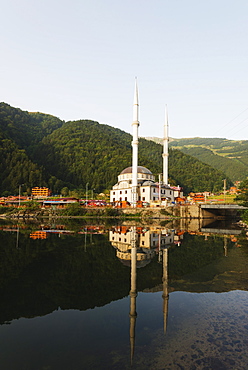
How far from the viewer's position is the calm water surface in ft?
22.1

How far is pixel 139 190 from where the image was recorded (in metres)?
92.1

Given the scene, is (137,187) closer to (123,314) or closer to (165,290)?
(165,290)

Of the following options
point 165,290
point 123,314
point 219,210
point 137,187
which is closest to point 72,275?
point 165,290

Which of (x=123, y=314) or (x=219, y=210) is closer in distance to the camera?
(x=123, y=314)

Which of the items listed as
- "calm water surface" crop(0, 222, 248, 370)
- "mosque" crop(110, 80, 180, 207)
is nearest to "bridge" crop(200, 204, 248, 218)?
"mosque" crop(110, 80, 180, 207)

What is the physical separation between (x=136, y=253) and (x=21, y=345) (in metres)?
14.8

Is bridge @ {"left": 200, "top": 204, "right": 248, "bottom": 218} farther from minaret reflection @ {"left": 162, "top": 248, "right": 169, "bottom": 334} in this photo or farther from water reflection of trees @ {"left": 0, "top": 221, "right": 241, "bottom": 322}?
minaret reflection @ {"left": 162, "top": 248, "right": 169, "bottom": 334}

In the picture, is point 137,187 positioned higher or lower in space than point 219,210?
higher

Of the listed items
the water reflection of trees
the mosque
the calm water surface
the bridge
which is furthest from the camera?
the mosque

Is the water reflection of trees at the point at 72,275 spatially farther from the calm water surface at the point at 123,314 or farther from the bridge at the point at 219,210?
the bridge at the point at 219,210

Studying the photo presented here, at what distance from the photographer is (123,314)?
9.70 m

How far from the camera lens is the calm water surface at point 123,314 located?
6734mm

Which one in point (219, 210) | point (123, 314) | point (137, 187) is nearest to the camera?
point (123, 314)

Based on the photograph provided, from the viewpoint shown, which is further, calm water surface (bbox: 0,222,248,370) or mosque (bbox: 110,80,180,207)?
mosque (bbox: 110,80,180,207)
